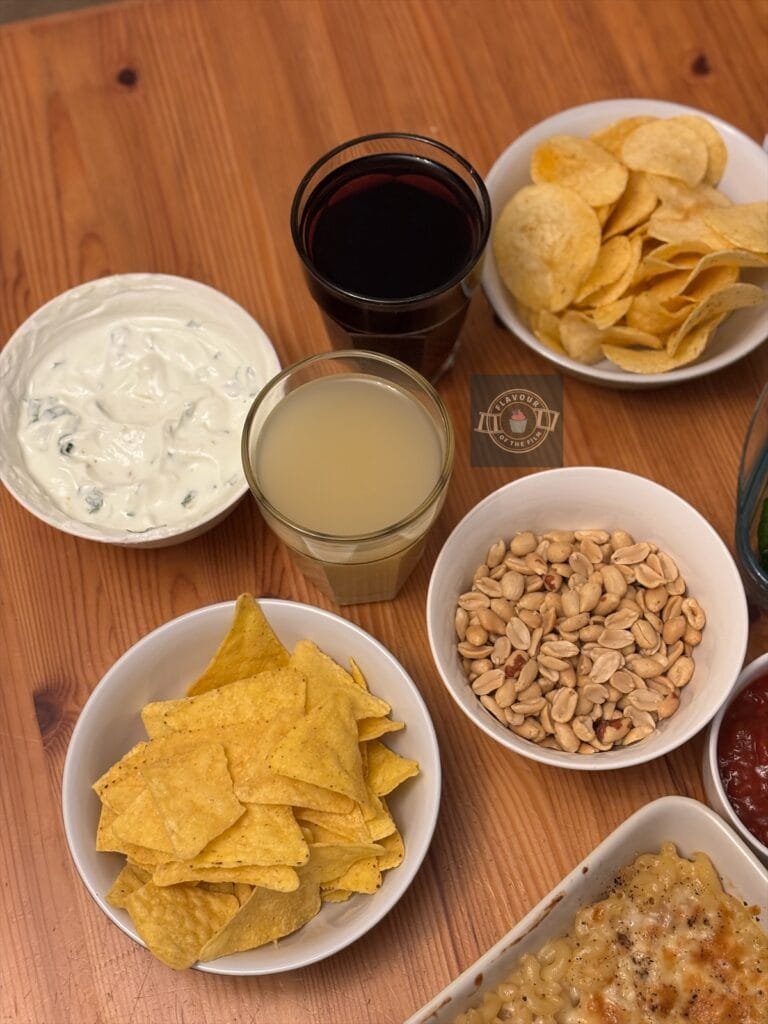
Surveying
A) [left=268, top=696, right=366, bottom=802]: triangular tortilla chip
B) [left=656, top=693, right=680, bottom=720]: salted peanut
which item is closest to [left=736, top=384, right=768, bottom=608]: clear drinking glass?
[left=656, top=693, right=680, bottom=720]: salted peanut

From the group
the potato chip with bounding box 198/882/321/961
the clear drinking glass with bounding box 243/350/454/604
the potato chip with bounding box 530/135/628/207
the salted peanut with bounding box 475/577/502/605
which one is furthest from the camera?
the potato chip with bounding box 530/135/628/207

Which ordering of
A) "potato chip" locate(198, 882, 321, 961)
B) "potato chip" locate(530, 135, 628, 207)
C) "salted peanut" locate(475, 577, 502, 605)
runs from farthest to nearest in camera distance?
"potato chip" locate(530, 135, 628, 207), "salted peanut" locate(475, 577, 502, 605), "potato chip" locate(198, 882, 321, 961)

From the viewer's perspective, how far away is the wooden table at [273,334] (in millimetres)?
1231

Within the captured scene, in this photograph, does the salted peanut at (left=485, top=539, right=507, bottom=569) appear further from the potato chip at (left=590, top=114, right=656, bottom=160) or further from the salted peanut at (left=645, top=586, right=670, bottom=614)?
the potato chip at (left=590, top=114, right=656, bottom=160)

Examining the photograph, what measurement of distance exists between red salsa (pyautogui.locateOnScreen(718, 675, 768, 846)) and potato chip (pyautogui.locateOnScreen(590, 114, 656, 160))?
751mm

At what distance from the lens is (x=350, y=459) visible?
1.22m

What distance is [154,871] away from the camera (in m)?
1.15

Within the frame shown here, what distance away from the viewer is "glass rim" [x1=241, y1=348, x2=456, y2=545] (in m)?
1.13

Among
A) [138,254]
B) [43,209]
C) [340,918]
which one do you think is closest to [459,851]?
[340,918]

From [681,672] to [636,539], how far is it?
186mm

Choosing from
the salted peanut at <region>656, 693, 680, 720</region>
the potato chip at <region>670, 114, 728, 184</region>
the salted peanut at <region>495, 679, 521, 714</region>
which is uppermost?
the potato chip at <region>670, 114, 728, 184</region>

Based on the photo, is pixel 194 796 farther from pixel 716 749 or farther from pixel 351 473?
pixel 716 749

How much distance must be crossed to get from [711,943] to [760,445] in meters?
0.59

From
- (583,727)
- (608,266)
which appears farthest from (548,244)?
(583,727)
